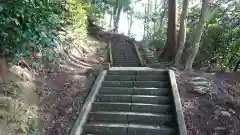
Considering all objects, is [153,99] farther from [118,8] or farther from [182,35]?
[118,8]

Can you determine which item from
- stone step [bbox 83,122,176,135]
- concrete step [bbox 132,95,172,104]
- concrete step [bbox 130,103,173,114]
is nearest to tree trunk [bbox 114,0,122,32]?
concrete step [bbox 132,95,172,104]

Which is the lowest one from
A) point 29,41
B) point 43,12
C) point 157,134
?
point 157,134

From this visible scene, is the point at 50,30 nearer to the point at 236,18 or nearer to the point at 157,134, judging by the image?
the point at 157,134

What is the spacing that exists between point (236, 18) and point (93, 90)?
720 centimetres

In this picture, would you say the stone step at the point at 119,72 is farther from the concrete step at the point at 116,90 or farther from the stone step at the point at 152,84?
the concrete step at the point at 116,90

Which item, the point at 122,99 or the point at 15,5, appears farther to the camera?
the point at 122,99

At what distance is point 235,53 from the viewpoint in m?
9.23

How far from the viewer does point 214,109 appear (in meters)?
5.48

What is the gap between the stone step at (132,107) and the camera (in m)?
5.54

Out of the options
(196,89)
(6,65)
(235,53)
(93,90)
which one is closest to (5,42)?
(6,65)

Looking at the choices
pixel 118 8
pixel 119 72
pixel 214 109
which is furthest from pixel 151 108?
pixel 118 8

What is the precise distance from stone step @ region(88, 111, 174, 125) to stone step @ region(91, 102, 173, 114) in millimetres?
210

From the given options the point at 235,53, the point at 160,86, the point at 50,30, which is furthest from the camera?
the point at 235,53

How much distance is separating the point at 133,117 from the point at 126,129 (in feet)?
1.28
